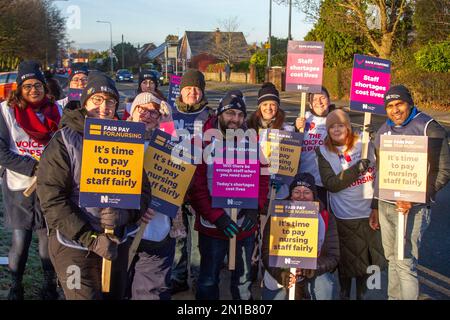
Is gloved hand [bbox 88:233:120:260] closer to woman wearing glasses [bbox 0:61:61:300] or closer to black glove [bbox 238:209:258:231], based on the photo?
black glove [bbox 238:209:258:231]

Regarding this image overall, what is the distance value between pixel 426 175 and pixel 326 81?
27573 mm

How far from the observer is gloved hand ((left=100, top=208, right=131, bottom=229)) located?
3.02 m

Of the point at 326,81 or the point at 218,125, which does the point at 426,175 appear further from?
the point at 326,81

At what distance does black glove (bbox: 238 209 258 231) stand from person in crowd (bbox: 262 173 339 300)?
0.12m

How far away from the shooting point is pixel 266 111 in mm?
4805

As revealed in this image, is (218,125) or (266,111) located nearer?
(218,125)

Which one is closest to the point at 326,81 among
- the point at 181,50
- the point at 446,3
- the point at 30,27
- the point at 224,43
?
the point at 446,3

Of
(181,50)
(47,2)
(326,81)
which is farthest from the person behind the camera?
(181,50)

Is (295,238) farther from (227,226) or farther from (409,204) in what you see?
(409,204)

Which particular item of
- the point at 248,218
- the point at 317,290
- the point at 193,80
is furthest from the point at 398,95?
the point at 193,80

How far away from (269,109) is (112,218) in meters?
2.24

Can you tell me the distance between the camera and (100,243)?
2.94 meters

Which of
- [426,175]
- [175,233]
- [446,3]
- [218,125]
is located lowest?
[175,233]

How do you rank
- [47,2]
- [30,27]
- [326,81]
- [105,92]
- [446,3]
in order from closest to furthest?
[105,92], [446,3], [326,81], [30,27], [47,2]
